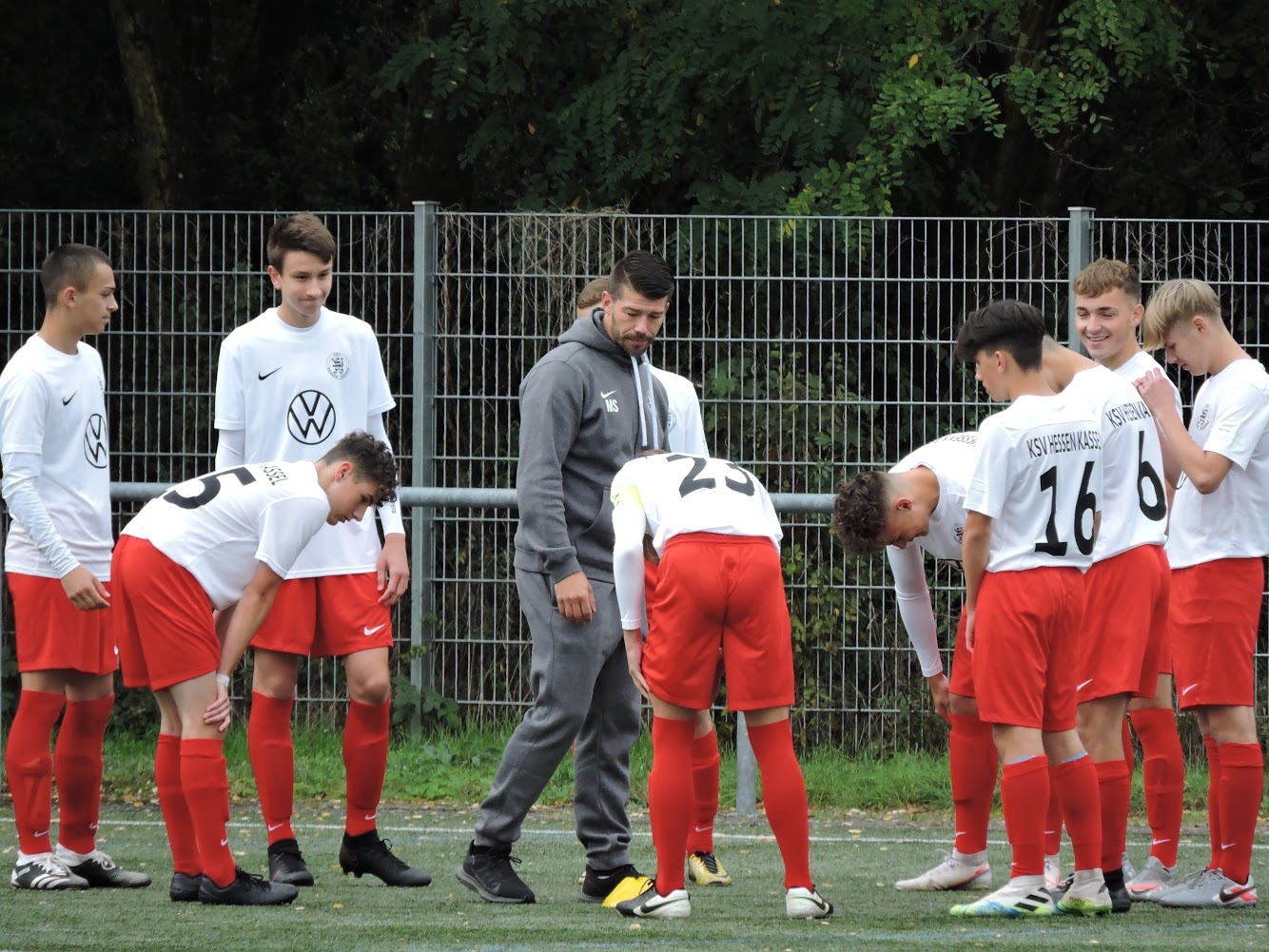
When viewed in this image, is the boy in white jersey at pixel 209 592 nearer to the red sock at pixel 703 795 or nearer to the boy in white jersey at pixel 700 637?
the boy in white jersey at pixel 700 637

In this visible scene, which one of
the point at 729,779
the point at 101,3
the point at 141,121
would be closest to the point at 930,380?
the point at 729,779

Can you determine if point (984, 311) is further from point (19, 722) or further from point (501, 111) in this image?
point (501, 111)

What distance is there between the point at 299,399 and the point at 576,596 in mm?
1311

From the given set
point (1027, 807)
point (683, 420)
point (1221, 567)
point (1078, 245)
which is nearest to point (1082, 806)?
point (1027, 807)

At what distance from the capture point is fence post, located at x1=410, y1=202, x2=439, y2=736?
9.64 metres

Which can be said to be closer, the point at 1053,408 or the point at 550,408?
the point at 1053,408

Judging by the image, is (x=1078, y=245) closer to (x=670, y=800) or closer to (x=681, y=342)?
(x=681, y=342)

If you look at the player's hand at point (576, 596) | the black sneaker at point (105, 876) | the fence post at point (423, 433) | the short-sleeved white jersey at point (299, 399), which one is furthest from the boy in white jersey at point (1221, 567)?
the fence post at point (423, 433)

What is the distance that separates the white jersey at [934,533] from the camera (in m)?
5.73

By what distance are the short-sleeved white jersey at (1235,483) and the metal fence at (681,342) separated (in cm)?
325

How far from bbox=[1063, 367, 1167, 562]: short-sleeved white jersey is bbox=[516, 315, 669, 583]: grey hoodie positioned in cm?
143

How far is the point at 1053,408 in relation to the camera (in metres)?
5.45

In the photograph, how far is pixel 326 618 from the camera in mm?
6234

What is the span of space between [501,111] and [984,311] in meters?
7.94
